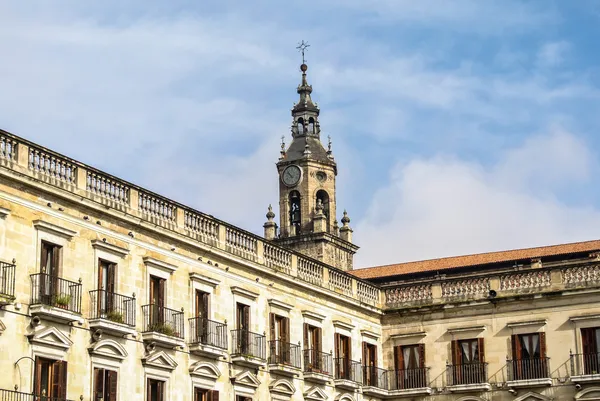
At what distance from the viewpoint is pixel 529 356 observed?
4794 centimetres

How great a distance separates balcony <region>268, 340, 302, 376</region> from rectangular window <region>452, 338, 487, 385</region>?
784cm

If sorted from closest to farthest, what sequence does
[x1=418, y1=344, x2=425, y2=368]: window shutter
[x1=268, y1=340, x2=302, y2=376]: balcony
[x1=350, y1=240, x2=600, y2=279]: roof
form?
1. [x1=268, y1=340, x2=302, y2=376]: balcony
2. [x1=418, y1=344, x2=425, y2=368]: window shutter
3. [x1=350, y1=240, x2=600, y2=279]: roof

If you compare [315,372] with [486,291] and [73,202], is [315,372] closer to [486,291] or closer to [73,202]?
[486,291]

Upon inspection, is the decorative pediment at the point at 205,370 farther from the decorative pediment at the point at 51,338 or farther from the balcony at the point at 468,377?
the balcony at the point at 468,377

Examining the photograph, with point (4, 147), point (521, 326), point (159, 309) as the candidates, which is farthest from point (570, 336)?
point (4, 147)

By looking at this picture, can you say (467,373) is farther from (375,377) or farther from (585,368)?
(585,368)

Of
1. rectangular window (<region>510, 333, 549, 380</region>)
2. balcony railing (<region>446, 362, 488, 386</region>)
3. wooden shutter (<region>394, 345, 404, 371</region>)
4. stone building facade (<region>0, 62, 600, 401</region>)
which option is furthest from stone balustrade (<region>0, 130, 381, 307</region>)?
rectangular window (<region>510, 333, 549, 380</region>)

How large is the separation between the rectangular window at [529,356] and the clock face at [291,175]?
39.2 m

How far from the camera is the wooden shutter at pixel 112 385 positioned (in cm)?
3503

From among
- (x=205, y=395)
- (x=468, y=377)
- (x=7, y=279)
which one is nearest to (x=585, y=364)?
(x=468, y=377)

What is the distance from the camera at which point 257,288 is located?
141 ft

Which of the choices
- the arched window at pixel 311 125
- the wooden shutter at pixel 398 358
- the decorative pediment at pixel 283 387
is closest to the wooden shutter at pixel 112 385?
the decorative pediment at pixel 283 387

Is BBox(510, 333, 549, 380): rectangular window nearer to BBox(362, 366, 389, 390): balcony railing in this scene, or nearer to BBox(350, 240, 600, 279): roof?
BBox(362, 366, 389, 390): balcony railing

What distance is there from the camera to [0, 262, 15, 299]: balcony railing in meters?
31.3
